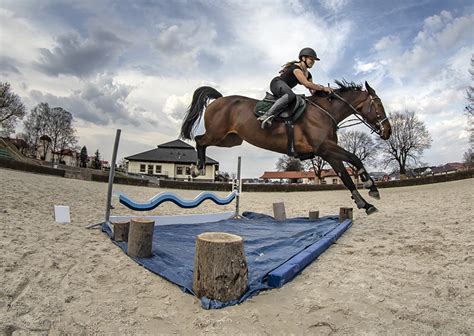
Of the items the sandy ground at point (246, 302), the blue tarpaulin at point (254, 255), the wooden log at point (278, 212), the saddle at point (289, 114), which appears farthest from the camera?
the wooden log at point (278, 212)

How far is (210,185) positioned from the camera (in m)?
23.9

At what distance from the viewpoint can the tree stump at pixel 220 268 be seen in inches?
84.4

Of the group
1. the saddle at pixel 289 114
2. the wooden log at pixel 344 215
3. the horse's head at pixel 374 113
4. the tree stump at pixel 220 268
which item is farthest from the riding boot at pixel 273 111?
the wooden log at pixel 344 215

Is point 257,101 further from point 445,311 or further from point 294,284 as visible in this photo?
point 445,311

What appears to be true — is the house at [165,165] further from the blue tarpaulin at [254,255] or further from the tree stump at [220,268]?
the tree stump at [220,268]

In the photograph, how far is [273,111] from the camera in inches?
157

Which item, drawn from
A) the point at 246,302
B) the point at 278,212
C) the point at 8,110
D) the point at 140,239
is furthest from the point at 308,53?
the point at 8,110

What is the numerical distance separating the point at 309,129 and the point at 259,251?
189 centimetres

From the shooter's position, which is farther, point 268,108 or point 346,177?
point 346,177

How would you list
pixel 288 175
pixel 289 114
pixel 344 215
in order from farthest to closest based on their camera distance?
pixel 288 175, pixel 344 215, pixel 289 114

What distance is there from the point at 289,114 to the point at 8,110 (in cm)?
3671

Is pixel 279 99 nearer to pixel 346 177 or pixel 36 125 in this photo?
pixel 346 177

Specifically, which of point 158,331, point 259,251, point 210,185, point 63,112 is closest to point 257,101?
point 259,251

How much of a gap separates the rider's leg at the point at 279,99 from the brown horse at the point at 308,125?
8.6 inches
